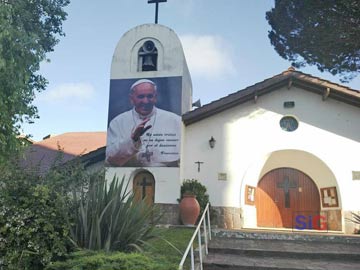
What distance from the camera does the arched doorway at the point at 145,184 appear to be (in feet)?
39.5

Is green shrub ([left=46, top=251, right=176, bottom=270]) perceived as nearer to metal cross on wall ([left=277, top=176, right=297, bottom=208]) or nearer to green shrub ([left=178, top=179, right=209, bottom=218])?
green shrub ([left=178, top=179, right=209, bottom=218])

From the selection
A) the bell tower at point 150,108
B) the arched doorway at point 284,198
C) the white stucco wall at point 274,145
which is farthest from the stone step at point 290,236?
the arched doorway at point 284,198

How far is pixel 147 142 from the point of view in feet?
39.6

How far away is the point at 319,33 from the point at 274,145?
3.98 meters

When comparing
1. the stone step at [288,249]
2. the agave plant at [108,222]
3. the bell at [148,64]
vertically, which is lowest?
the stone step at [288,249]

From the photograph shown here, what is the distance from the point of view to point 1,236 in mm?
5473

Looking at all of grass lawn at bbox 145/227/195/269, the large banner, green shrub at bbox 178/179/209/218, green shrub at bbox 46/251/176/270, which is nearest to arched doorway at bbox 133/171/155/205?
the large banner

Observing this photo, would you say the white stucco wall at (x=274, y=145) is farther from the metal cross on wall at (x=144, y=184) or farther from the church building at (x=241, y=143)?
the metal cross on wall at (x=144, y=184)

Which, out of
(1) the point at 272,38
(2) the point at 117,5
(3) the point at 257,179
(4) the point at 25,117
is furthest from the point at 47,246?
(1) the point at 272,38

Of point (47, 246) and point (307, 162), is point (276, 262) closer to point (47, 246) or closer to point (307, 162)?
point (47, 246)

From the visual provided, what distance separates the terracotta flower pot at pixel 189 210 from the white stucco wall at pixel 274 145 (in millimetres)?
1150

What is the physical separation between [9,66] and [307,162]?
9822 mm

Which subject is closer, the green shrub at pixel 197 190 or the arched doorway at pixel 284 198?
the green shrub at pixel 197 190

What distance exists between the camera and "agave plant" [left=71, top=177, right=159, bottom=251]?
18.4 feet
